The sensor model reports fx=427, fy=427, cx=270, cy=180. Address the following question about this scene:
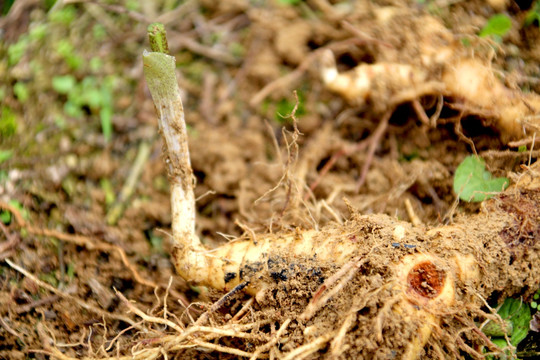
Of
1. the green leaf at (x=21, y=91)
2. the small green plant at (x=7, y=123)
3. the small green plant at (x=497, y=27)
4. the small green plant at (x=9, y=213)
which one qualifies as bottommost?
the small green plant at (x=9, y=213)

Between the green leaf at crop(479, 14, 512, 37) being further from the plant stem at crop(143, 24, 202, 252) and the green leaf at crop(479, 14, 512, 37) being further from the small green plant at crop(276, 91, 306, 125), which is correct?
the plant stem at crop(143, 24, 202, 252)

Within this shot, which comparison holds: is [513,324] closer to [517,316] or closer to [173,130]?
[517,316]

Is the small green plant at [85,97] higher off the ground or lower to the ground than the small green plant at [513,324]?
higher

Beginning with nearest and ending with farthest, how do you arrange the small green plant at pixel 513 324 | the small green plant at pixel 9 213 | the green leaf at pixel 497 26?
the small green plant at pixel 513 324, the small green plant at pixel 9 213, the green leaf at pixel 497 26

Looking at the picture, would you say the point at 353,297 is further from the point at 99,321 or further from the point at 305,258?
the point at 99,321

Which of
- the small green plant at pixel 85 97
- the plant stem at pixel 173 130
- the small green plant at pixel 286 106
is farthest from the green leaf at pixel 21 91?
the small green plant at pixel 286 106

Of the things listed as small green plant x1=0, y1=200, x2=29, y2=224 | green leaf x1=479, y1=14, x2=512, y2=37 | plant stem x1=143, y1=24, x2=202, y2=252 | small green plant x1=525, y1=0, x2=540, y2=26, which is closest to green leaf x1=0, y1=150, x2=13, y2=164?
small green plant x1=0, y1=200, x2=29, y2=224

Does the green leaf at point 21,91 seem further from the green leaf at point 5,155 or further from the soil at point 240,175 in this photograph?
the green leaf at point 5,155
